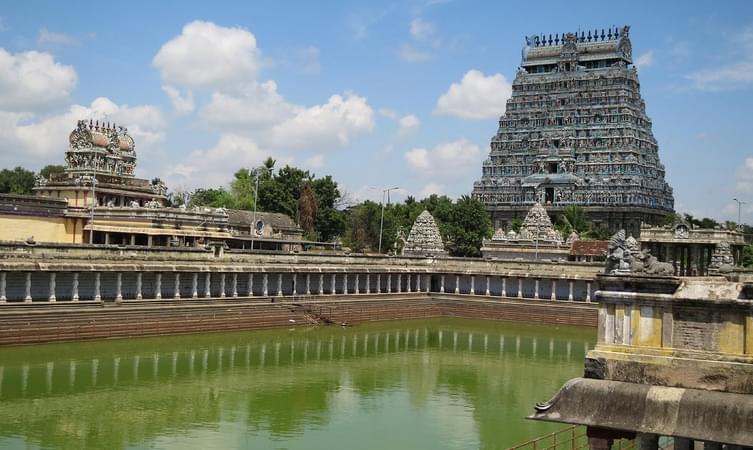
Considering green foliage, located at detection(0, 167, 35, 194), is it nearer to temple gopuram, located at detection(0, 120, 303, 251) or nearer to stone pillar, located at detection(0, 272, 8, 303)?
temple gopuram, located at detection(0, 120, 303, 251)

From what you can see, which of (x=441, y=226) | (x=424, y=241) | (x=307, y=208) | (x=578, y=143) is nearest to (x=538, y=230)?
(x=424, y=241)

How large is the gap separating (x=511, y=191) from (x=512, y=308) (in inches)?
1993

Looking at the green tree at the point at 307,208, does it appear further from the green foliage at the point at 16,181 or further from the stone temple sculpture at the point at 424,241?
the green foliage at the point at 16,181

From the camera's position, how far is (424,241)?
68.4 m

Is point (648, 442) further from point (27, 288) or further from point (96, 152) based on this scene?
point (96, 152)

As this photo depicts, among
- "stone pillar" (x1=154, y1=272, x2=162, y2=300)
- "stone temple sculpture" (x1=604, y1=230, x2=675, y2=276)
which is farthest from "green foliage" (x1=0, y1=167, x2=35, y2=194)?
"stone temple sculpture" (x1=604, y1=230, x2=675, y2=276)

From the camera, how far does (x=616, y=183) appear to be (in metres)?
98.5

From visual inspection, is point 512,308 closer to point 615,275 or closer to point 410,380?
point 410,380

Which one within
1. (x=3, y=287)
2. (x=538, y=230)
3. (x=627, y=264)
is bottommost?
(x=3, y=287)

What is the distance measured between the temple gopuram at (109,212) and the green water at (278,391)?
1362cm

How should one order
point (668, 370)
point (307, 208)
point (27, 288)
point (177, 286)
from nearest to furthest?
point (668, 370)
point (27, 288)
point (177, 286)
point (307, 208)

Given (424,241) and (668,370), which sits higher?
(424,241)

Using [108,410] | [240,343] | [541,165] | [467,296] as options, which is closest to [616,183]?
[541,165]

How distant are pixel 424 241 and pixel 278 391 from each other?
1489 inches
